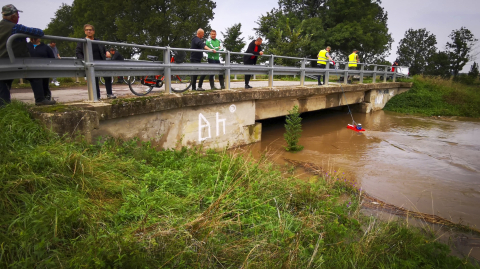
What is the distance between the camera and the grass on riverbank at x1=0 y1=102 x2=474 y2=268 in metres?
2.40

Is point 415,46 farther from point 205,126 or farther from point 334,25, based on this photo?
point 205,126

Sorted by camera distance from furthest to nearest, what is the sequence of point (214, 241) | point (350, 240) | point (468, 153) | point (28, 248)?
point (468, 153) → point (350, 240) → point (214, 241) → point (28, 248)

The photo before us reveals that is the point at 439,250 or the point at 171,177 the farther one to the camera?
the point at 171,177

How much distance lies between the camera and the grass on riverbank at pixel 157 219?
2.40m

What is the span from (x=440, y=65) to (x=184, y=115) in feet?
185

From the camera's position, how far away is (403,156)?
851cm

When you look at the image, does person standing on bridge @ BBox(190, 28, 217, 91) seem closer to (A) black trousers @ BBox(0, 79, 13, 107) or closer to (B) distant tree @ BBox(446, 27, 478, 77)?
(A) black trousers @ BBox(0, 79, 13, 107)

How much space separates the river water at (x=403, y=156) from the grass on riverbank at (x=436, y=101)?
289 centimetres

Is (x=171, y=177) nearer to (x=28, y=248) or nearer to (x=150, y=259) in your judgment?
(x=150, y=259)

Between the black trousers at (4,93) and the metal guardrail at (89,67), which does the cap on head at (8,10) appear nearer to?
the metal guardrail at (89,67)

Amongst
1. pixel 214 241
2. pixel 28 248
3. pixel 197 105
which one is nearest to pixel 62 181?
pixel 28 248

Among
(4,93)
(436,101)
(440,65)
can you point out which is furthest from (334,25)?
(4,93)

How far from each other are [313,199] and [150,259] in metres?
2.78

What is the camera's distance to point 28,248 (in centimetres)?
224
